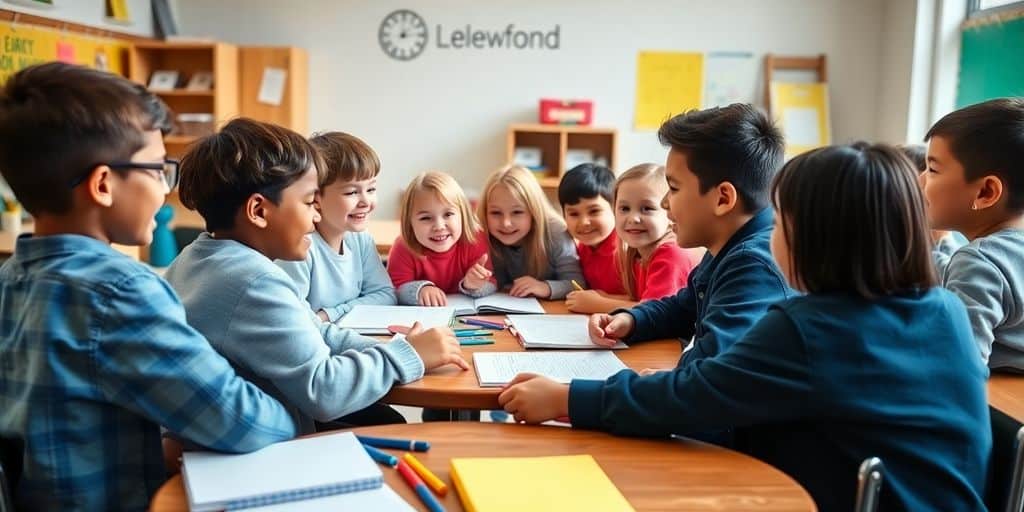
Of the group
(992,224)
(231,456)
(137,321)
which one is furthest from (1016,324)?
(137,321)

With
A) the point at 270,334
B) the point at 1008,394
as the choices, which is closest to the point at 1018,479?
the point at 1008,394

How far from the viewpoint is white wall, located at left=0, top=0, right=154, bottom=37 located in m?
4.16

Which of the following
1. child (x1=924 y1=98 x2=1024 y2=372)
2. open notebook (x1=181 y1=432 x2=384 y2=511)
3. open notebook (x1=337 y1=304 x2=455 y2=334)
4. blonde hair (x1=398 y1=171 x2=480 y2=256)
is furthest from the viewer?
blonde hair (x1=398 y1=171 x2=480 y2=256)

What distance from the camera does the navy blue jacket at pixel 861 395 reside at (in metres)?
1.06

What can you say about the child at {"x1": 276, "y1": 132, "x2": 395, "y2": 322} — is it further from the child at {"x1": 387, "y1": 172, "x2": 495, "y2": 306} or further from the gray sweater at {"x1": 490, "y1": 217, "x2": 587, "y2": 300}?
the gray sweater at {"x1": 490, "y1": 217, "x2": 587, "y2": 300}

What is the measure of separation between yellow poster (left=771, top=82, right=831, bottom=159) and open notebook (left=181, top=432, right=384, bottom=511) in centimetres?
473

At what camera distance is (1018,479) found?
1200 millimetres

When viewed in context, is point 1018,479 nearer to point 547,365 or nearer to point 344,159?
point 547,365

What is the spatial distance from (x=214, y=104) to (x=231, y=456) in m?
4.60

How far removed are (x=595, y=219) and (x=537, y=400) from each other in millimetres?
1328

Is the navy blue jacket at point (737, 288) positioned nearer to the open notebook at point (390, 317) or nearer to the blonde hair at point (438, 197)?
the open notebook at point (390, 317)

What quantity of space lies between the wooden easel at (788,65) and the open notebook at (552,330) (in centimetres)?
377

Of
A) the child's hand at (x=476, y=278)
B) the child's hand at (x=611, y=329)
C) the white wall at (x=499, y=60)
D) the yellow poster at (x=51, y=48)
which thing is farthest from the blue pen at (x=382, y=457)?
the white wall at (x=499, y=60)

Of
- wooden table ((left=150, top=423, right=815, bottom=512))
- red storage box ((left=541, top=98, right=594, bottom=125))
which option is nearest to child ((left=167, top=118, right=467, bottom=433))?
wooden table ((left=150, top=423, right=815, bottom=512))
